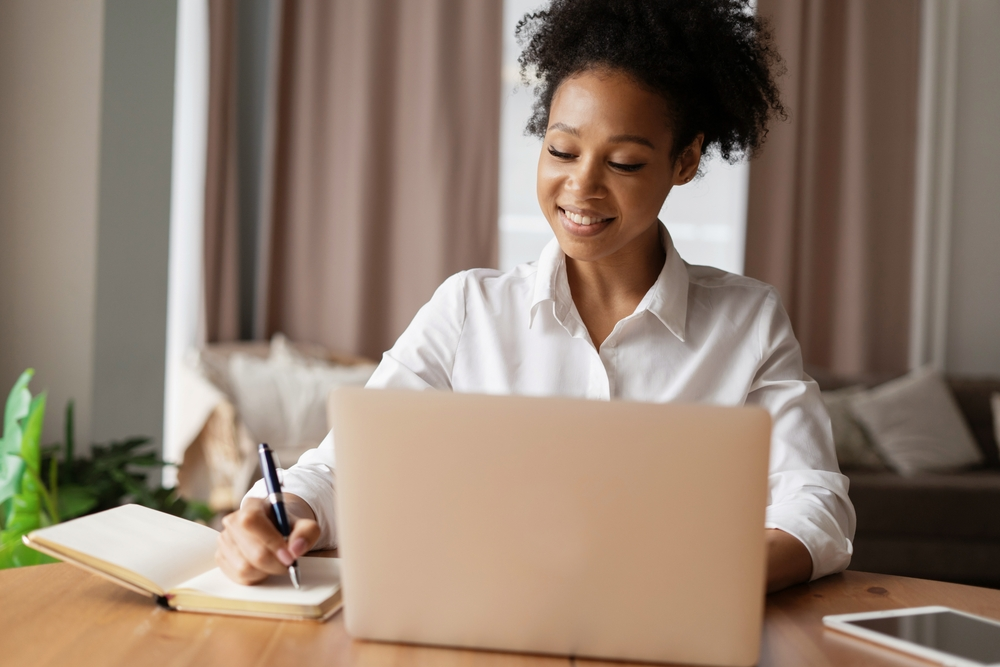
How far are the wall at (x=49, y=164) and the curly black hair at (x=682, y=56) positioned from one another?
1.41 metres

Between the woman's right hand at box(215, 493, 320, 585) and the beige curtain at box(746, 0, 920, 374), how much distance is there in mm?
3681

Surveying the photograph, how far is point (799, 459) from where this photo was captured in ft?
3.68

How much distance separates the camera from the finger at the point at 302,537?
818mm

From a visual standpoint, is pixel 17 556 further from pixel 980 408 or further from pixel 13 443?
pixel 980 408

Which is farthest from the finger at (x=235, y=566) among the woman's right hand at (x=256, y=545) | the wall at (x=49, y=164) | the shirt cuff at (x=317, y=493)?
the wall at (x=49, y=164)

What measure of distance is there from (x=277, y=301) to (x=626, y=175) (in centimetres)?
334

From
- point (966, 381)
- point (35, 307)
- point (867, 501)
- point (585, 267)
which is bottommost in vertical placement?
point (867, 501)

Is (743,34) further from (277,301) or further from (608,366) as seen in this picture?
(277,301)

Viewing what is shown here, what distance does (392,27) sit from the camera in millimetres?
4145

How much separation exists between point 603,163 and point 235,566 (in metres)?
0.68

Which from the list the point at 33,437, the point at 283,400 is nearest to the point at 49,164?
the point at 33,437

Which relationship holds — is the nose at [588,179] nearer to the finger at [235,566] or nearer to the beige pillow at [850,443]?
the finger at [235,566]

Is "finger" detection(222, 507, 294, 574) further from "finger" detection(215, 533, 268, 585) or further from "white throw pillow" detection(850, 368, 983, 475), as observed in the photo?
"white throw pillow" detection(850, 368, 983, 475)

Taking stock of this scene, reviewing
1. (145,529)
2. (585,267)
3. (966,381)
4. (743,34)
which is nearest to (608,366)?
(585,267)
